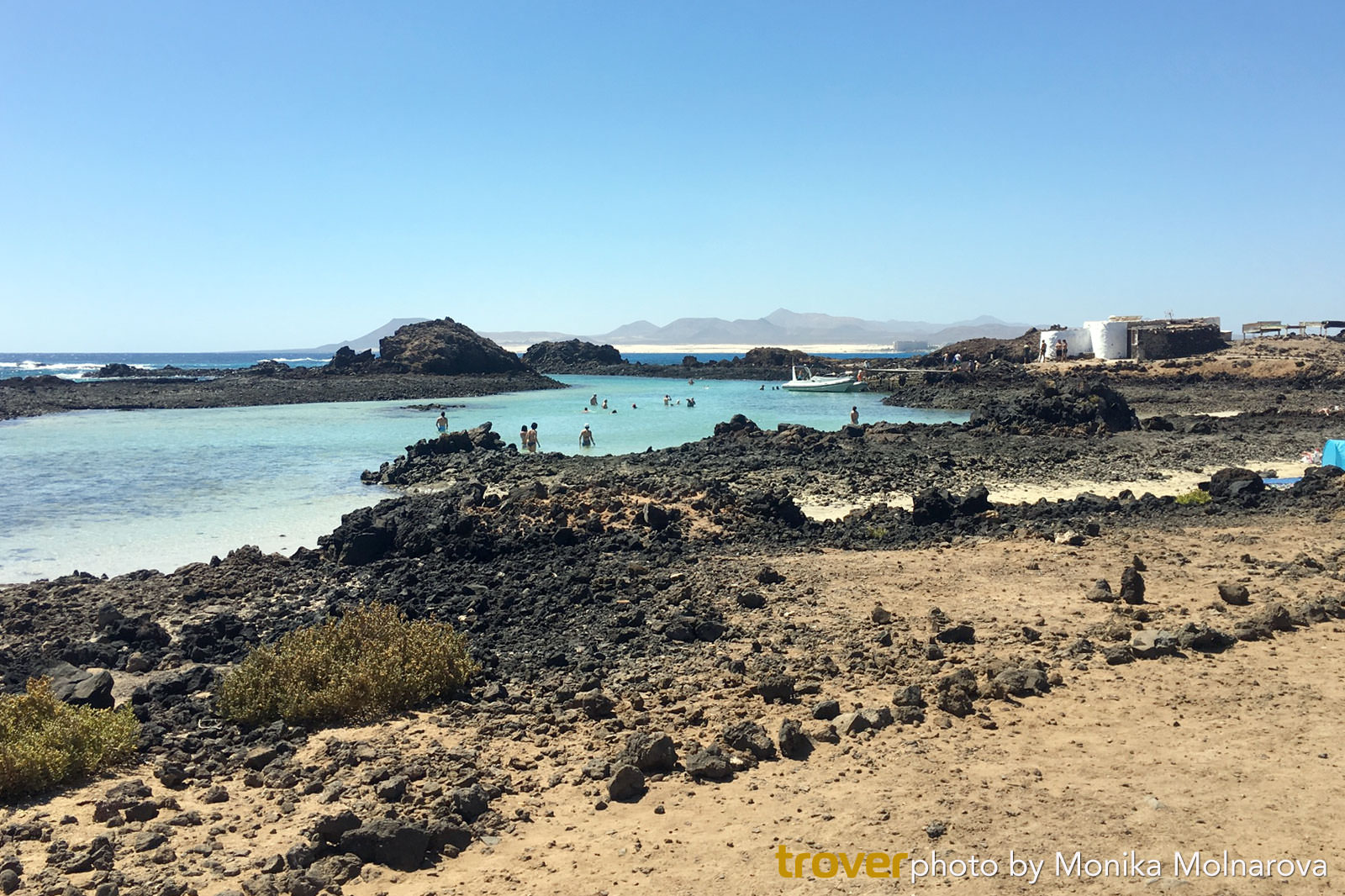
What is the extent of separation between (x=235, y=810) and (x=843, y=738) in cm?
404

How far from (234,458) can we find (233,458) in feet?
0.12

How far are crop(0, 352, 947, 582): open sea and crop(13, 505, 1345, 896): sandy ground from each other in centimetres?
1059

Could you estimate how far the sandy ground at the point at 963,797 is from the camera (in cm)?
452

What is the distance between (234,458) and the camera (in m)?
27.4

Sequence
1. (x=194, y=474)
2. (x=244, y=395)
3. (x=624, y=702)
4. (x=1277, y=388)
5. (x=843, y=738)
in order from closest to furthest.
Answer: (x=843, y=738) < (x=624, y=702) < (x=194, y=474) < (x=1277, y=388) < (x=244, y=395)

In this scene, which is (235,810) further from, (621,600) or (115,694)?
(621,600)

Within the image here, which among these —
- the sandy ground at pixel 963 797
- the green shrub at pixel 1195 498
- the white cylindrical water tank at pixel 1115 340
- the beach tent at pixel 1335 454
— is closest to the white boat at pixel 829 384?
the white cylindrical water tank at pixel 1115 340

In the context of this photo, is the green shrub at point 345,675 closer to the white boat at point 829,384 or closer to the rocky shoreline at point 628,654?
the rocky shoreline at point 628,654

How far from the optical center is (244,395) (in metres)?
55.0

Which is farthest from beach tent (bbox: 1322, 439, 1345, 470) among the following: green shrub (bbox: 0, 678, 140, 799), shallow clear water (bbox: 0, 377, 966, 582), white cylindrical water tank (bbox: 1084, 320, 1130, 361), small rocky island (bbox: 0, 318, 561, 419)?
small rocky island (bbox: 0, 318, 561, 419)

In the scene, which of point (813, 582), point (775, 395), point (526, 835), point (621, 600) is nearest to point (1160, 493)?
point (813, 582)

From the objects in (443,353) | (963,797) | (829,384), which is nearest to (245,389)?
(443,353)

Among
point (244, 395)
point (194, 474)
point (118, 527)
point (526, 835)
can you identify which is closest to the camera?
point (526, 835)

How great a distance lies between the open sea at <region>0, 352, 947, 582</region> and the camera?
15.8 metres
